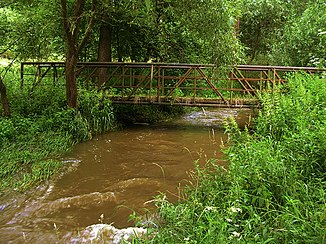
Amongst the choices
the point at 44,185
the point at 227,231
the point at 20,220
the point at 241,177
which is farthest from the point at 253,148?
the point at 44,185

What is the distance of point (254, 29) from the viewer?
2058 centimetres

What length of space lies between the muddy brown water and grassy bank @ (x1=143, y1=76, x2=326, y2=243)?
2.77 ft

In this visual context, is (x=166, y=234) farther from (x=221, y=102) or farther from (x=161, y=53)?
(x=161, y=53)

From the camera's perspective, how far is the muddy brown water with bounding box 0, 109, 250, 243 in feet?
14.5

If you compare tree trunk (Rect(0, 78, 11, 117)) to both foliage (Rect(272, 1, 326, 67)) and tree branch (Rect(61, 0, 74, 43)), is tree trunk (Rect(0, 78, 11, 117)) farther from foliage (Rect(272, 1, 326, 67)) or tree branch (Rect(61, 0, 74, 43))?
foliage (Rect(272, 1, 326, 67))

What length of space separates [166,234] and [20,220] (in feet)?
7.63

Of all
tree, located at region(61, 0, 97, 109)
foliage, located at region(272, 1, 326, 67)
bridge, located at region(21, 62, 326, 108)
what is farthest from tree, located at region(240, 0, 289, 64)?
tree, located at region(61, 0, 97, 109)

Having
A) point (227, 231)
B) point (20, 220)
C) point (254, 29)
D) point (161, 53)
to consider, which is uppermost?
point (254, 29)

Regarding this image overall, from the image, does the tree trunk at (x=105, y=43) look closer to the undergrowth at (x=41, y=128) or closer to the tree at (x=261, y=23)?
the undergrowth at (x=41, y=128)

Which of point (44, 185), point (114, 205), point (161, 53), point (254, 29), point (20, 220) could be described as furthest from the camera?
point (254, 29)

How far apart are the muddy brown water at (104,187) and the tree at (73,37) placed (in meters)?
1.47

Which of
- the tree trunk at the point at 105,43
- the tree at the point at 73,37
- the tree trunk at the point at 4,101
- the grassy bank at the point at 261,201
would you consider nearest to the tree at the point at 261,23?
the tree trunk at the point at 105,43

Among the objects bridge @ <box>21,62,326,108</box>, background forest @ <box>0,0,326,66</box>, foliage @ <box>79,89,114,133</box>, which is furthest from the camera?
bridge @ <box>21,62,326,108</box>

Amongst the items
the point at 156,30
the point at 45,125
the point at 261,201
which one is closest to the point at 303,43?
the point at 156,30
